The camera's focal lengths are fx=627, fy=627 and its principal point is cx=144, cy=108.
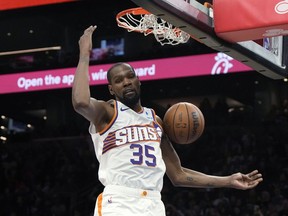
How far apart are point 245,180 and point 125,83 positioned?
3.37 feet

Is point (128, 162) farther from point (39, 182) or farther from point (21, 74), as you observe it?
point (39, 182)

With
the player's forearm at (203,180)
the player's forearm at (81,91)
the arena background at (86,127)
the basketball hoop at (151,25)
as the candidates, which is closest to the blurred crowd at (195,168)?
the arena background at (86,127)

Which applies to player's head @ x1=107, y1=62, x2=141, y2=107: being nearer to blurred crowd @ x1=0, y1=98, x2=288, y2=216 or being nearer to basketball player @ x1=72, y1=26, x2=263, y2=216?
basketball player @ x1=72, y1=26, x2=263, y2=216

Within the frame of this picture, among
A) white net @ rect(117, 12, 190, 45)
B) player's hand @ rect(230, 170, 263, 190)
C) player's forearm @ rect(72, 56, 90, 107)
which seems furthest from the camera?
white net @ rect(117, 12, 190, 45)

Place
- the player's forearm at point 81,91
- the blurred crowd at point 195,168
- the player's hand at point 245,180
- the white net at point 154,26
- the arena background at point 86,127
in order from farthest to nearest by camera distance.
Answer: the arena background at point 86,127
the blurred crowd at point 195,168
the white net at point 154,26
the player's hand at point 245,180
the player's forearm at point 81,91

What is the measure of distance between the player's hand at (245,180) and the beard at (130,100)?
0.82m

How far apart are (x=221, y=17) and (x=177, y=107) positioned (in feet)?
2.15

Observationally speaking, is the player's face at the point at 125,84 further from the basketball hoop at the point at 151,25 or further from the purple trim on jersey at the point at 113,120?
the basketball hoop at the point at 151,25

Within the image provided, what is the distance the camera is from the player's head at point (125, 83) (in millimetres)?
3666

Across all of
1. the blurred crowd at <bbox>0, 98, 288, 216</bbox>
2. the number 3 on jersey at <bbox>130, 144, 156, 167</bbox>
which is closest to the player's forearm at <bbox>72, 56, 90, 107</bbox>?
the number 3 on jersey at <bbox>130, 144, 156, 167</bbox>

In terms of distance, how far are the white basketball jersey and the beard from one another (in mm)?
25

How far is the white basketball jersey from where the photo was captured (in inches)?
142

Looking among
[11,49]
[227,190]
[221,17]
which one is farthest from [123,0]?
[221,17]

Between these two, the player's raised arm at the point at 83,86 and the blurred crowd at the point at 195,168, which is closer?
the player's raised arm at the point at 83,86
